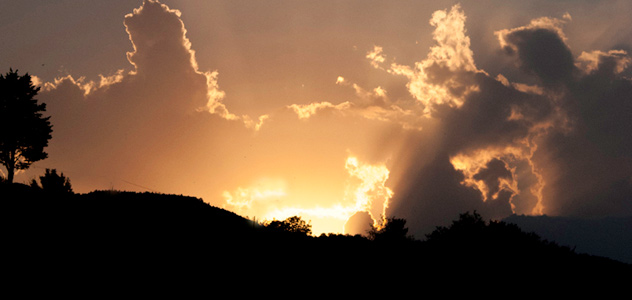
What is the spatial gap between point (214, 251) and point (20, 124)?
1863 inches

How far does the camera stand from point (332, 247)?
38.0 meters

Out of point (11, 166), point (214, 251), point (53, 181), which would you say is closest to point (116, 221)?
point (214, 251)

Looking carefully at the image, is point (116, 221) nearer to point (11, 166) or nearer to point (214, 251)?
point (214, 251)

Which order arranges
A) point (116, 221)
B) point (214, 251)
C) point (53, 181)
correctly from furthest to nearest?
point (53, 181), point (116, 221), point (214, 251)

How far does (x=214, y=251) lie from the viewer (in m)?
32.1

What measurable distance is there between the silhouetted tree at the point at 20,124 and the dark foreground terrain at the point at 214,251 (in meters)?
28.9

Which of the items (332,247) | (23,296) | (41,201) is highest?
(41,201)

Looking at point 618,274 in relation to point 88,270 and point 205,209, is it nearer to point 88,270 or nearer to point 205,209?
point 205,209

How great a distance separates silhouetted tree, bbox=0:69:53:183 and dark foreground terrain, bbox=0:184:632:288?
28871 millimetres

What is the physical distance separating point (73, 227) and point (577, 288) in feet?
117

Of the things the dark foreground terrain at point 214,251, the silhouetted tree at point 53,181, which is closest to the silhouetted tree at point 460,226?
the dark foreground terrain at point 214,251

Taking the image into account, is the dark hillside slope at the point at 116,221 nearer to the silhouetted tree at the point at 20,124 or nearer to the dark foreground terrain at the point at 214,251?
the dark foreground terrain at the point at 214,251

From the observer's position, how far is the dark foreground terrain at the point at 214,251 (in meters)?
27.9

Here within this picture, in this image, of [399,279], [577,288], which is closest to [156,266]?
[399,279]
